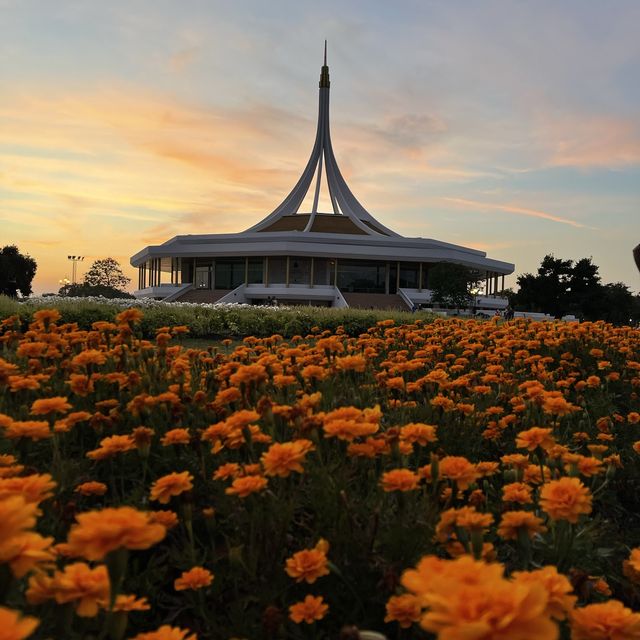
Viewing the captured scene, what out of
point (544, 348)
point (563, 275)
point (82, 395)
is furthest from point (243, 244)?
point (82, 395)

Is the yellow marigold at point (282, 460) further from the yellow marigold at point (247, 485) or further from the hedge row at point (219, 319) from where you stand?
the hedge row at point (219, 319)

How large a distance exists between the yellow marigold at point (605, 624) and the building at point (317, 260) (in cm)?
4249

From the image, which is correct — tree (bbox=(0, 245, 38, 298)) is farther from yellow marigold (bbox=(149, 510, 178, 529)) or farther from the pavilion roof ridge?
yellow marigold (bbox=(149, 510, 178, 529))

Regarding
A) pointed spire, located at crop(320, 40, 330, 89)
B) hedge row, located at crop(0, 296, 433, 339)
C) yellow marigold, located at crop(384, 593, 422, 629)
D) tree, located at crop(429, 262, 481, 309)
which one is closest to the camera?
yellow marigold, located at crop(384, 593, 422, 629)

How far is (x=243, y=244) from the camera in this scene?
157ft

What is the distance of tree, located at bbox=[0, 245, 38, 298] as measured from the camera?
53.5 m

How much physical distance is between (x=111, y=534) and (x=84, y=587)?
244mm

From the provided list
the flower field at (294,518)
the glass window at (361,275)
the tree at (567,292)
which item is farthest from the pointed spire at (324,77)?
the flower field at (294,518)

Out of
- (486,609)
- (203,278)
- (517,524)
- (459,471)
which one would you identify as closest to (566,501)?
(517,524)

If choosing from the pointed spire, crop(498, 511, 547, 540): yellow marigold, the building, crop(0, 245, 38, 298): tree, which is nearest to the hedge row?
crop(498, 511, 547, 540): yellow marigold

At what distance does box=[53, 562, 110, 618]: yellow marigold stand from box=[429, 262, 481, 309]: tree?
39.4 metres

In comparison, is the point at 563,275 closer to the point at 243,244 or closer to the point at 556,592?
the point at 243,244

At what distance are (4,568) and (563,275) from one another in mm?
53397

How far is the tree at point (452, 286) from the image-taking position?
39669 millimetres
